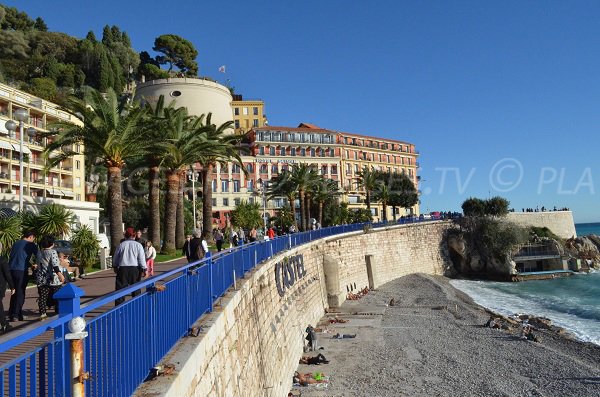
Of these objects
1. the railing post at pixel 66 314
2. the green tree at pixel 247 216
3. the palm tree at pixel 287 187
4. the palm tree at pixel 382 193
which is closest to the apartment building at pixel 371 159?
the palm tree at pixel 382 193

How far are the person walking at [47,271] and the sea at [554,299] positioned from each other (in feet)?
83.9

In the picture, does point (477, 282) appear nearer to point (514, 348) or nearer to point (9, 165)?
point (514, 348)

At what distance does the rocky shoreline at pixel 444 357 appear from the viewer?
16.1m

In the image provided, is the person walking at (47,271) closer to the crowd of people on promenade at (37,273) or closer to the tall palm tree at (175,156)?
the crowd of people on promenade at (37,273)

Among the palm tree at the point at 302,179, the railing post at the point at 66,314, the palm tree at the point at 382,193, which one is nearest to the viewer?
the railing post at the point at 66,314

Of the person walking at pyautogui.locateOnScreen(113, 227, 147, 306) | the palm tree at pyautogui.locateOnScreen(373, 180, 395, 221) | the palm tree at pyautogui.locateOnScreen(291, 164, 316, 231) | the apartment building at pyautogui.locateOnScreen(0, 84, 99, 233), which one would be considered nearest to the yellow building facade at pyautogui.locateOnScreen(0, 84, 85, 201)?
the apartment building at pyautogui.locateOnScreen(0, 84, 99, 233)

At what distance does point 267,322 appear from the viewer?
14016mm

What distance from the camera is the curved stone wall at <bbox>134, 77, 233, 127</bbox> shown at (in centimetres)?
7094

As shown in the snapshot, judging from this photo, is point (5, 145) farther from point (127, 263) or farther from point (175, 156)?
point (127, 263)

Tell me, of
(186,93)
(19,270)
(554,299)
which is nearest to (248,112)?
(186,93)

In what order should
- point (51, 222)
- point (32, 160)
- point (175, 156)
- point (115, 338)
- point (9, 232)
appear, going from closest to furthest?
point (115, 338)
point (9, 232)
point (51, 222)
point (175, 156)
point (32, 160)

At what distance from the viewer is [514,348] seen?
21609 millimetres

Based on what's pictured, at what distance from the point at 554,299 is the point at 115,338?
139ft

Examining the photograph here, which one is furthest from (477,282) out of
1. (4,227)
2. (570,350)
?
(4,227)
